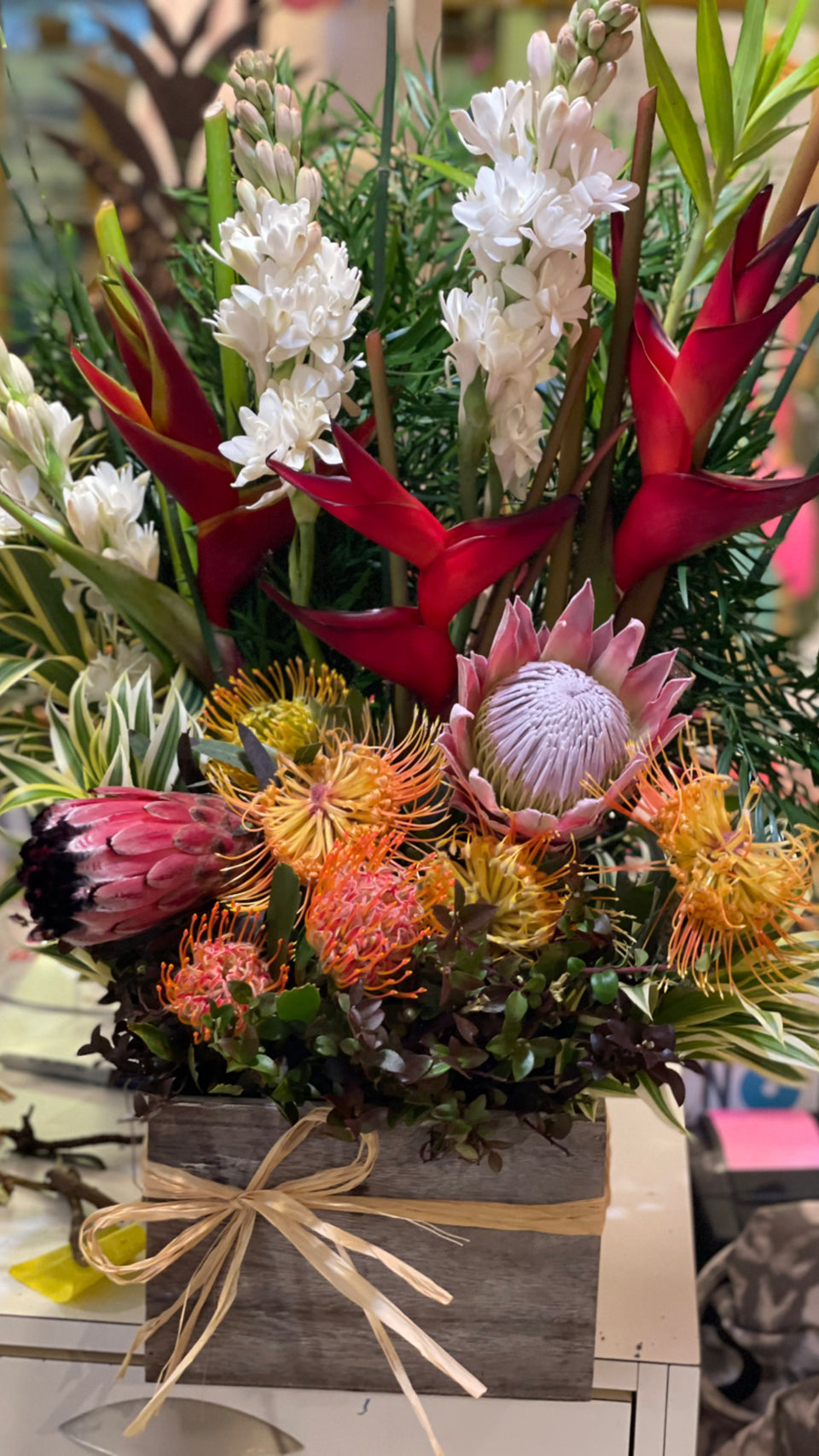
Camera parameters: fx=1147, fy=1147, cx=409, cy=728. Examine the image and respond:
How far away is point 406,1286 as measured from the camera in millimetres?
458

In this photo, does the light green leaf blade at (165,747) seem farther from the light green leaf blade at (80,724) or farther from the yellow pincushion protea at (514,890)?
the yellow pincushion protea at (514,890)

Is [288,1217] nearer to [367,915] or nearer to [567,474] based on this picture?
[367,915]

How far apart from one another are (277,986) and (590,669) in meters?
0.17

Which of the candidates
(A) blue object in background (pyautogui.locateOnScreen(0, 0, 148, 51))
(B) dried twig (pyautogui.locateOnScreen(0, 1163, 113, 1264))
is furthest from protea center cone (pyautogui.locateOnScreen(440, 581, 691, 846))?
(A) blue object in background (pyautogui.locateOnScreen(0, 0, 148, 51))

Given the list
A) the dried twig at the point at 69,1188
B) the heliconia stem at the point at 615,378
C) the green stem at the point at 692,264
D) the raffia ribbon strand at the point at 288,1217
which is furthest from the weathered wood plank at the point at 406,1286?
the green stem at the point at 692,264

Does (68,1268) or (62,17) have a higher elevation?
(62,17)

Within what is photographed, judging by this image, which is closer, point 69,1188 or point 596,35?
point 596,35

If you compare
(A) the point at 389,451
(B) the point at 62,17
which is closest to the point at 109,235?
(A) the point at 389,451

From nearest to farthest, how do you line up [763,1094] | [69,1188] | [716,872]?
1. [716,872]
2. [69,1188]
3. [763,1094]

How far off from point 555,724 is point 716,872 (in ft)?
0.24

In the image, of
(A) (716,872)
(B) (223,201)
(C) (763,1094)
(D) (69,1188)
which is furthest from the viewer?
(C) (763,1094)

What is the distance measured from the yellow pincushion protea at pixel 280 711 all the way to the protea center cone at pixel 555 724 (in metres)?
0.08

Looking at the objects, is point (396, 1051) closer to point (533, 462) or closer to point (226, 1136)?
point (226, 1136)

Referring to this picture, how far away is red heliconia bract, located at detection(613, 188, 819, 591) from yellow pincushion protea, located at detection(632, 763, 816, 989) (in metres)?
0.10
